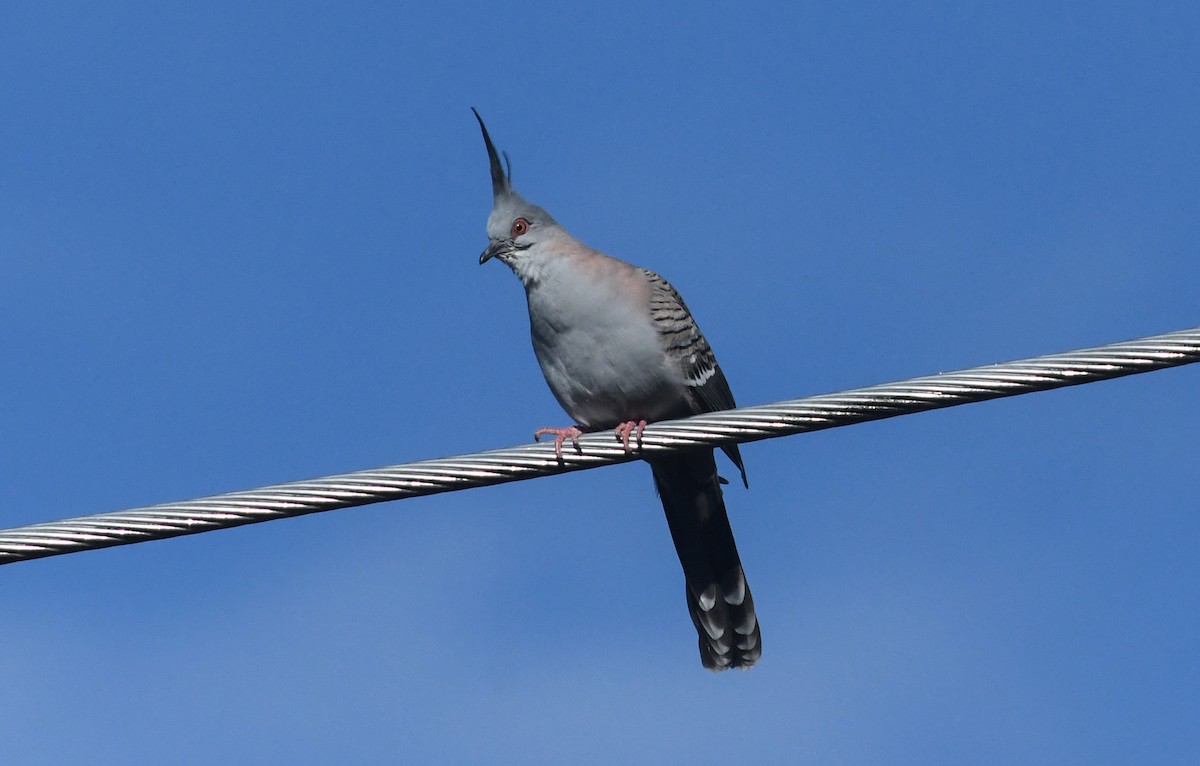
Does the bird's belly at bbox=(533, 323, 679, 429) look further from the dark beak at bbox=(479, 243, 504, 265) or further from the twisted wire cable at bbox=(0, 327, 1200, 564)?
the twisted wire cable at bbox=(0, 327, 1200, 564)

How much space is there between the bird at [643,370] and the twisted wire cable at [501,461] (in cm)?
226

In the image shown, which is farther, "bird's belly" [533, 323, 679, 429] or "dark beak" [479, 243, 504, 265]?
"dark beak" [479, 243, 504, 265]

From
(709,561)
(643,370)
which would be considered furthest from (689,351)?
(709,561)

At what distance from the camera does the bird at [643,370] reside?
7840 millimetres

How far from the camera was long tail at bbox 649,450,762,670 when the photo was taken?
812cm

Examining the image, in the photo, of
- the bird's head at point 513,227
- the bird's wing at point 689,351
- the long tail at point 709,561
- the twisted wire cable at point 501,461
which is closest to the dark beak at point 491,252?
the bird's head at point 513,227

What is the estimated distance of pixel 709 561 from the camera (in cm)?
820

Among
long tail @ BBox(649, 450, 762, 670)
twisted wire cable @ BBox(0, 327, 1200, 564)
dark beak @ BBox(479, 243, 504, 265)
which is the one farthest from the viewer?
dark beak @ BBox(479, 243, 504, 265)

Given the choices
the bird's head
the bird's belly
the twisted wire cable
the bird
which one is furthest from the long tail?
the twisted wire cable

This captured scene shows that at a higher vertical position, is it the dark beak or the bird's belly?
the dark beak

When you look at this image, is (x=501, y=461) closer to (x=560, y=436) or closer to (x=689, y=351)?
(x=560, y=436)

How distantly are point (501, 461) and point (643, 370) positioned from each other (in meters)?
2.35

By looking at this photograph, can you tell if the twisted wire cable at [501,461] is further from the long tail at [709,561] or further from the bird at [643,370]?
the long tail at [709,561]

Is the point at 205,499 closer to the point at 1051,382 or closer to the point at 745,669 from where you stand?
the point at 1051,382
